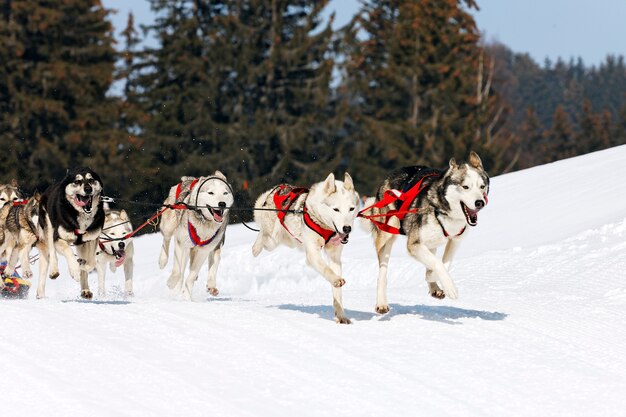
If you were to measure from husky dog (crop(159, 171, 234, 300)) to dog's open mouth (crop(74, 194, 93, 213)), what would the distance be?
0.99 meters

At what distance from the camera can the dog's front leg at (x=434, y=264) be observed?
7660 millimetres

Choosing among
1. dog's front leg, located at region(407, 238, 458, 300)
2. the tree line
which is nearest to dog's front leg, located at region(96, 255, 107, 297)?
dog's front leg, located at region(407, 238, 458, 300)

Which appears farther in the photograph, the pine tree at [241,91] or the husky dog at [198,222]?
the pine tree at [241,91]

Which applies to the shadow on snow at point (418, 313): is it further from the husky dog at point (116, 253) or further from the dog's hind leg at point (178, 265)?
the husky dog at point (116, 253)

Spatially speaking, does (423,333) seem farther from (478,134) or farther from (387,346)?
(478,134)

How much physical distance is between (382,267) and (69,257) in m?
2.76

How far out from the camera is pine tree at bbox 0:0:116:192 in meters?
31.5

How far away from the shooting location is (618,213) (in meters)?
13.9

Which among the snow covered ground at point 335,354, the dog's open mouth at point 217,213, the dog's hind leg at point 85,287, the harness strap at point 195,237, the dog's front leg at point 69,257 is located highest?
the dog's open mouth at point 217,213

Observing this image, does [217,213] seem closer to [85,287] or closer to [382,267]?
[85,287]

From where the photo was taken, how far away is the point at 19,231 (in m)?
11.2

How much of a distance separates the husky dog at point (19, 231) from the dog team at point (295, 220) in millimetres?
11

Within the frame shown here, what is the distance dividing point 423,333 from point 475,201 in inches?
43.3

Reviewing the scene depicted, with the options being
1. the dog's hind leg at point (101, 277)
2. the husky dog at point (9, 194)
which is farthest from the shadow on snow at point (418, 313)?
the husky dog at point (9, 194)
